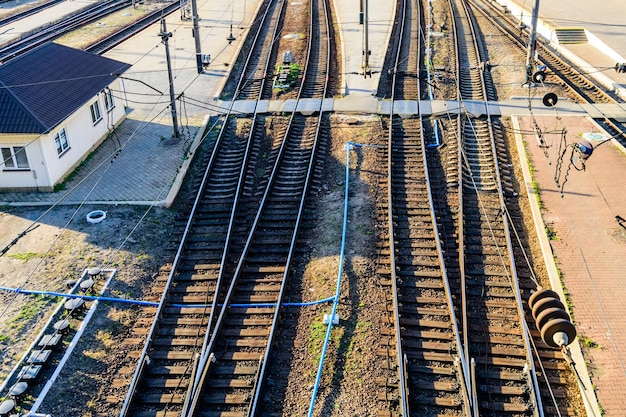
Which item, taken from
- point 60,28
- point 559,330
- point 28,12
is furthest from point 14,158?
point 28,12

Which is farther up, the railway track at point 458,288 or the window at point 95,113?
the window at point 95,113

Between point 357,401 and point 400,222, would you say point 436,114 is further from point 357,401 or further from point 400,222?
point 357,401

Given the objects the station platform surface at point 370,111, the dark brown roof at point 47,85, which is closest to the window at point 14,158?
the dark brown roof at point 47,85

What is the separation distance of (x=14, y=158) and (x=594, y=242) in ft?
53.4

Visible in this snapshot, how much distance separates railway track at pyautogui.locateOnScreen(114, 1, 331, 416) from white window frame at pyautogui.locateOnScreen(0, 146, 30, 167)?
5.34m

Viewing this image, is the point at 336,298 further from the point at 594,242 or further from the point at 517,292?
the point at 594,242

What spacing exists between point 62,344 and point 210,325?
3.01 metres

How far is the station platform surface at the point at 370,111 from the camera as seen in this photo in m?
13.4

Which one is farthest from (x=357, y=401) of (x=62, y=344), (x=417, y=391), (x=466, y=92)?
(x=466, y=92)

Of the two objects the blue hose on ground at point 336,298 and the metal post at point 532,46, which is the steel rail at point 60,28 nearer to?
the blue hose on ground at point 336,298

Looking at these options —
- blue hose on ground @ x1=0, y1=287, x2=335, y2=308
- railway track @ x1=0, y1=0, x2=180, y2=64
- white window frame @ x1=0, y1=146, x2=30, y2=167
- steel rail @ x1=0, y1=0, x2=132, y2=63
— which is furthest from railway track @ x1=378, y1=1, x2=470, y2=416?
steel rail @ x1=0, y1=0, x2=132, y2=63

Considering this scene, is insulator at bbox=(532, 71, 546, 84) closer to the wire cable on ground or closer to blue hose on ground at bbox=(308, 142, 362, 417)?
blue hose on ground at bbox=(308, 142, 362, 417)

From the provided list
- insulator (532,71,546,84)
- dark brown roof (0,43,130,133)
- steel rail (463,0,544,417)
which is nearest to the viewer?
steel rail (463,0,544,417)

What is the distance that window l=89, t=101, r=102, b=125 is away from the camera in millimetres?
21797
